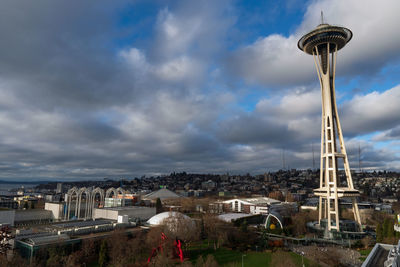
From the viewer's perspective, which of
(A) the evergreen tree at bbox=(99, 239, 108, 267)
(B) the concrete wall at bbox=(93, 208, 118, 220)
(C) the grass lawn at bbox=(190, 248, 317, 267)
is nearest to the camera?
(A) the evergreen tree at bbox=(99, 239, 108, 267)

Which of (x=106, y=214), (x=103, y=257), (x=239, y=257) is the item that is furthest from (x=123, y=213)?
(x=239, y=257)

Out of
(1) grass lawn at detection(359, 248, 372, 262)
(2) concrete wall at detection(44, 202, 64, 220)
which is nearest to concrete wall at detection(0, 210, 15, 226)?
(2) concrete wall at detection(44, 202, 64, 220)

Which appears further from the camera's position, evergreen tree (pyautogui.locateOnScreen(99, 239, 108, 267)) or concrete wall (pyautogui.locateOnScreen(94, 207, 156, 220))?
concrete wall (pyautogui.locateOnScreen(94, 207, 156, 220))

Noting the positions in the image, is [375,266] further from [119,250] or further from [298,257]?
[119,250]

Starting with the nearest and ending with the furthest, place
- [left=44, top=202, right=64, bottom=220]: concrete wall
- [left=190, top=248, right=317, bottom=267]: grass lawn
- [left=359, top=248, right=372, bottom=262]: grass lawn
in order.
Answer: [left=190, top=248, right=317, bottom=267]: grass lawn < [left=359, top=248, right=372, bottom=262]: grass lawn < [left=44, top=202, right=64, bottom=220]: concrete wall

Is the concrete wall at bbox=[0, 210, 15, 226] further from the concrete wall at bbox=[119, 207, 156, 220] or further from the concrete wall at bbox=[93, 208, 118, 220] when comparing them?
the concrete wall at bbox=[119, 207, 156, 220]

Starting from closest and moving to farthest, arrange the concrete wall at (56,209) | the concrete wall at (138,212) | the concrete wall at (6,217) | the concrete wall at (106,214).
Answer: the concrete wall at (6,217) → the concrete wall at (106,214) → the concrete wall at (138,212) → the concrete wall at (56,209)

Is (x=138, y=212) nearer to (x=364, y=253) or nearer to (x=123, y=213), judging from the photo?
(x=123, y=213)

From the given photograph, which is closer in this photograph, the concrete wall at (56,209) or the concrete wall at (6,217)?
the concrete wall at (6,217)

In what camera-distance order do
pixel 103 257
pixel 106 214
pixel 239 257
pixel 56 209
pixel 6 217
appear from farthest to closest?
pixel 56 209, pixel 106 214, pixel 6 217, pixel 239 257, pixel 103 257

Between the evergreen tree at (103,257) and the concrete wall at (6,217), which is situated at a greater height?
the concrete wall at (6,217)

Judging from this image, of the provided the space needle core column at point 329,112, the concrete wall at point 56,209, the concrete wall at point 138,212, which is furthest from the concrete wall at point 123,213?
the space needle core column at point 329,112

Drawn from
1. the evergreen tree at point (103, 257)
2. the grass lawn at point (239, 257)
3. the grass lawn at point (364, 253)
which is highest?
the evergreen tree at point (103, 257)

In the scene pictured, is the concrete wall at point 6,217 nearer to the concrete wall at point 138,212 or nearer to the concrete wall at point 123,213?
the concrete wall at point 123,213
